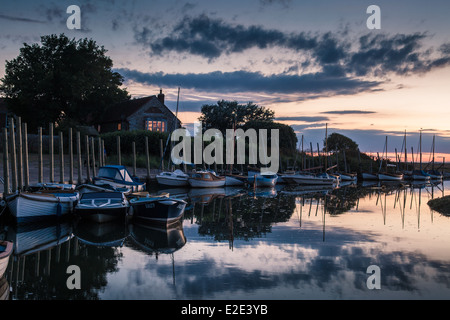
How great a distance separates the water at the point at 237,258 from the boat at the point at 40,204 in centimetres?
69

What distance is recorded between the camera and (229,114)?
71.3m

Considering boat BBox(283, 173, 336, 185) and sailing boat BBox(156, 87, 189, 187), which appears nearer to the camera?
Result: sailing boat BBox(156, 87, 189, 187)

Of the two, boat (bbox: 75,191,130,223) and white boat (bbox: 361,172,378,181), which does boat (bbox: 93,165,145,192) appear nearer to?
boat (bbox: 75,191,130,223)

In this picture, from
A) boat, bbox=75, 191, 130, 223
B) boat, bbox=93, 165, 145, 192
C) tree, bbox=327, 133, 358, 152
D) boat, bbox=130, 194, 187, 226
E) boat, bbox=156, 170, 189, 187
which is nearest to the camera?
boat, bbox=75, 191, 130, 223

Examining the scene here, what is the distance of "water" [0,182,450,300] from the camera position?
10312 millimetres

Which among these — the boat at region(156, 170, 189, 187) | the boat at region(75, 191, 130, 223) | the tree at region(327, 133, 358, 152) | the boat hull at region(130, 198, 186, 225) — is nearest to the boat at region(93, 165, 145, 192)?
the boat at region(75, 191, 130, 223)

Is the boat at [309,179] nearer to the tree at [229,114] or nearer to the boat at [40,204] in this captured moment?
the tree at [229,114]

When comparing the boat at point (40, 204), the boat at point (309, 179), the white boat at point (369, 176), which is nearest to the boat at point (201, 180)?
the boat at point (309, 179)

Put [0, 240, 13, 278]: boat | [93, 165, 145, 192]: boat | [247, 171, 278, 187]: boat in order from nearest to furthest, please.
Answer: [0, 240, 13, 278]: boat → [93, 165, 145, 192]: boat → [247, 171, 278, 187]: boat

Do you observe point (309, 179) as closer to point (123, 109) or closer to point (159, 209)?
point (123, 109)

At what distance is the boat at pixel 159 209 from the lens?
61.1 feet
